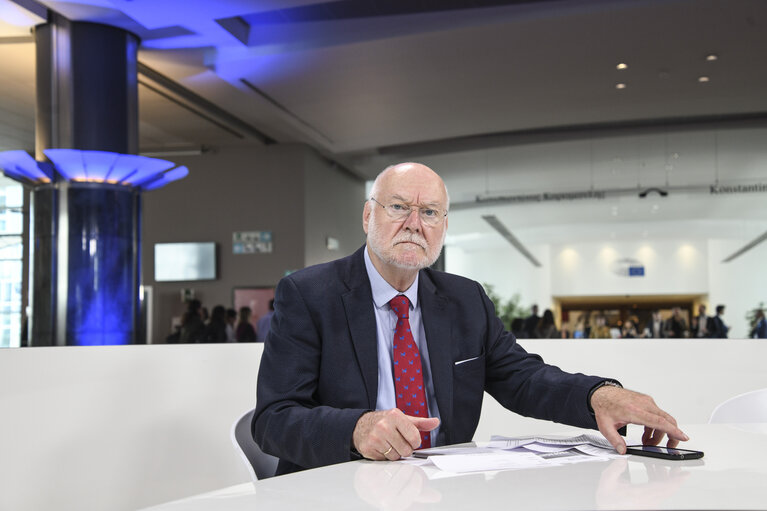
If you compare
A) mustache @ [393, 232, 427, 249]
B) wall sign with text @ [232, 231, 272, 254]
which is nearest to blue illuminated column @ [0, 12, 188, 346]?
wall sign with text @ [232, 231, 272, 254]

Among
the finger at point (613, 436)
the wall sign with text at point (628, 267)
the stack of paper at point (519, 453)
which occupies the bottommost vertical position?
the stack of paper at point (519, 453)

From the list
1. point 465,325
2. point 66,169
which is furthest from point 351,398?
point 66,169

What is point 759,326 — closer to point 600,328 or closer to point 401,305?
point 600,328

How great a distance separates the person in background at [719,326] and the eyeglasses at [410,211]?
8.68m

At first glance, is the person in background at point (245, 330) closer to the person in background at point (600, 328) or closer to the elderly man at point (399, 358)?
the person in background at point (600, 328)

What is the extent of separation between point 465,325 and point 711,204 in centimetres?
955

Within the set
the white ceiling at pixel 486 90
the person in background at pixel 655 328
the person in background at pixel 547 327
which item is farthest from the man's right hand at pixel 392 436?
the person in background at pixel 655 328

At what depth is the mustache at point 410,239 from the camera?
1671 mm

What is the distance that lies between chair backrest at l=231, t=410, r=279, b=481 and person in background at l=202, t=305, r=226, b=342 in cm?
700

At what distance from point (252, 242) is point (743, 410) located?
962 centimetres

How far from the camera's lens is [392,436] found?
3.81 ft

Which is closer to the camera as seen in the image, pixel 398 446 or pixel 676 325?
pixel 398 446

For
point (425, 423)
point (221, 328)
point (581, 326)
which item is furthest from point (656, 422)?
point (581, 326)

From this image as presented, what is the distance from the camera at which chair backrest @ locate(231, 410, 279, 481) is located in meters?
1.53
